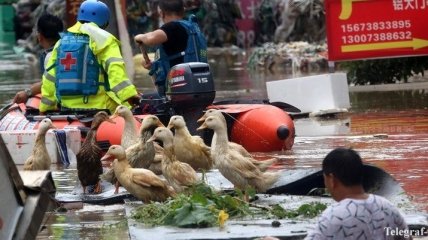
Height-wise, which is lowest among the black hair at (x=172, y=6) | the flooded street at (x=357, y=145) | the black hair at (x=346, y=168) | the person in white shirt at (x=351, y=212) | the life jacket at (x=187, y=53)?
the flooded street at (x=357, y=145)

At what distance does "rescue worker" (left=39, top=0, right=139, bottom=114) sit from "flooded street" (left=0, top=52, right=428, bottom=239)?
3.49ft

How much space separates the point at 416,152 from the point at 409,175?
4.75 feet

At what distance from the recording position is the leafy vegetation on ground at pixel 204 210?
7.82 meters

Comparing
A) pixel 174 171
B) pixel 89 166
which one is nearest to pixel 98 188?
pixel 89 166

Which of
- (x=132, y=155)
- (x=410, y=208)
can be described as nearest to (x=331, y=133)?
(x=132, y=155)

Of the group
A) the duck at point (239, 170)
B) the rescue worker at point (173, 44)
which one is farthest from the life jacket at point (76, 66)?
the duck at point (239, 170)

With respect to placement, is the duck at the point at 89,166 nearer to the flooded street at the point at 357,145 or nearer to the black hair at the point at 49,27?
the flooded street at the point at 357,145

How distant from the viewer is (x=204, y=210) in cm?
790

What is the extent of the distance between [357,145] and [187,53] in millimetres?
2037

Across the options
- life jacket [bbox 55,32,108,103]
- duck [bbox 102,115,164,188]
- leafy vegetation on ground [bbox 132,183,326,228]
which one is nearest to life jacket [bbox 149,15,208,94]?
life jacket [bbox 55,32,108,103]

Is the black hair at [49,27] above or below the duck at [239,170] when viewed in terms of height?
above

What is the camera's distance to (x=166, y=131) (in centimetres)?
939

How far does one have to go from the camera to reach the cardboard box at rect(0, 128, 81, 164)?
39.2 ft

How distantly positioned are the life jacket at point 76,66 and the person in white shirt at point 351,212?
641 centimetres
